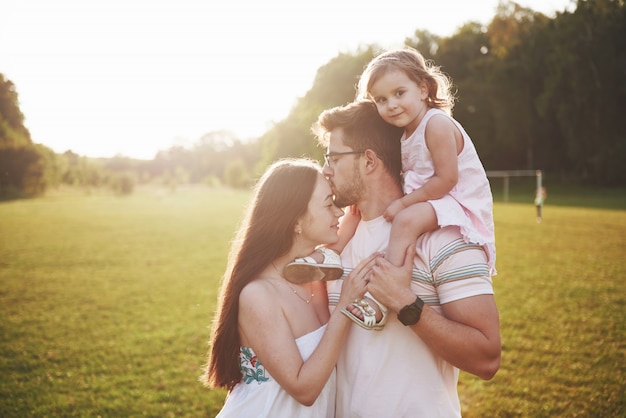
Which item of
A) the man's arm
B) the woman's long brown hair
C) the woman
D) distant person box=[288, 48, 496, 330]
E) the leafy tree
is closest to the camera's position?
the man's arm

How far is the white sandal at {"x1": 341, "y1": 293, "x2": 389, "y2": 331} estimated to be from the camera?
210cm

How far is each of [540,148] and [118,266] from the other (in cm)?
4024

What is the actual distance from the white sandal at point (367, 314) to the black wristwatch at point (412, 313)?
0.09m

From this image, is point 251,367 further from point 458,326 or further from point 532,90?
point 532,90

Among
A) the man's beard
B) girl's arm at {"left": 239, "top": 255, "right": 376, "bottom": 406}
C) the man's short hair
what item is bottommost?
girl's arm at {"left": 239, "top": 255, "right": 376, "bottom": 406}

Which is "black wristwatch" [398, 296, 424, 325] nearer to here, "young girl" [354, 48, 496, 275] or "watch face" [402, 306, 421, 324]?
"watch face" [402, 306, 421, 324]

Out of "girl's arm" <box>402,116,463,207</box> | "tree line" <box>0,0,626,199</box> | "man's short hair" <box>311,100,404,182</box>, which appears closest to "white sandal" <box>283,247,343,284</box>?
"girl's arm" <box>402,116,463,207</box>

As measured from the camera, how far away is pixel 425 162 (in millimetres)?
2820

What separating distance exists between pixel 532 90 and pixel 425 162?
43938mm

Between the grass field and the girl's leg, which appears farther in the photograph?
the grass field

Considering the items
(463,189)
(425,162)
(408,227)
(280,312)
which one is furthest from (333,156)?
(280,312)

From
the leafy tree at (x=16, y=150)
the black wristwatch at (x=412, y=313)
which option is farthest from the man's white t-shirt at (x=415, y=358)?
the leafy tree at (x=16, y=150)

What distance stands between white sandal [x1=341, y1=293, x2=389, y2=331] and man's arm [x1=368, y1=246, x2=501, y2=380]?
3 cm

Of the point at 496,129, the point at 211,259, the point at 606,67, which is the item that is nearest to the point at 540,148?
the point at 496,129
